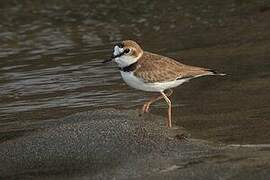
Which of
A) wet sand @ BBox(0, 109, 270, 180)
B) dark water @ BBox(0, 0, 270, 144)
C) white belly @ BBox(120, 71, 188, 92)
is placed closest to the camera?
wet sand @ BBox(0, 109, 270, 180)

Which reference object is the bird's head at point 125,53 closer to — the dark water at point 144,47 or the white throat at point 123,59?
the white throat at point 123,59

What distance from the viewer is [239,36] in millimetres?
12781

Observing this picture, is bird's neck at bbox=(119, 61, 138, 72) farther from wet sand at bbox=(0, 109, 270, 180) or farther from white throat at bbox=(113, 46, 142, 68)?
wet sand at bbox=(0, 109, 270, 180)

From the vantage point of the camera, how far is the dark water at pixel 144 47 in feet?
29.0

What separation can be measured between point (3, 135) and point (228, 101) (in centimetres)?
258

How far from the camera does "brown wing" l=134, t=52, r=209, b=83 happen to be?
8.45 meters

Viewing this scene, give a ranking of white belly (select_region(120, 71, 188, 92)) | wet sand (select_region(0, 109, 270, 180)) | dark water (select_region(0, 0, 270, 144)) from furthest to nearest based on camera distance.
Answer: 1. dark water (select_region(0, 0, 270, 144))
2. white belly (select_region(120, 71, 188, 92))
3. wet sand (select_region(0, 109, 270, 180))

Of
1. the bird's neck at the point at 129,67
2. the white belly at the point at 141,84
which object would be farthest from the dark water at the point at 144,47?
the bird's neck at the point at 129,67

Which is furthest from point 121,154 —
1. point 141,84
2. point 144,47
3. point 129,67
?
point 144,47

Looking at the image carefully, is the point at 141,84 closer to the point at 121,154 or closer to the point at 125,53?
the point at 125,53

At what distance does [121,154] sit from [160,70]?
173 centimetres

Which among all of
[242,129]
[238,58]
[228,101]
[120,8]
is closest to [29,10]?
[120,8]

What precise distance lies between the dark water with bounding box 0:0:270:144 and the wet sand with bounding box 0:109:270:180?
1.84ft

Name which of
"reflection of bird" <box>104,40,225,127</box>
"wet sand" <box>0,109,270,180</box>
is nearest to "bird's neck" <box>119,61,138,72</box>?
"reflection of bird" <box>104,40,225,127</box>
